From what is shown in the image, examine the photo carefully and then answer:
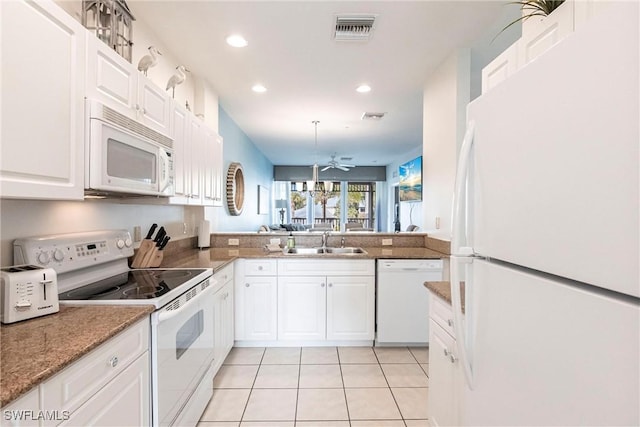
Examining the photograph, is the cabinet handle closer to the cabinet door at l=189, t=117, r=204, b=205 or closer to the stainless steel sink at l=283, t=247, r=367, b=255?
the cabinet door at l=189, t=117, r=204, b=205

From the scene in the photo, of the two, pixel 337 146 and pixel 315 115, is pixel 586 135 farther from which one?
pixel 337 146

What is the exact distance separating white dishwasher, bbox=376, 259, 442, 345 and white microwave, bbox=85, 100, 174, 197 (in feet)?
6.63

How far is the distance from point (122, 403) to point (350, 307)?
2.13 m

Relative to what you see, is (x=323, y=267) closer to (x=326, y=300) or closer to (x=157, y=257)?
(x=326, y=300)

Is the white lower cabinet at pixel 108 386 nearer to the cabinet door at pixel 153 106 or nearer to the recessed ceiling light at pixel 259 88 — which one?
the cabinet door at pixel 153 106

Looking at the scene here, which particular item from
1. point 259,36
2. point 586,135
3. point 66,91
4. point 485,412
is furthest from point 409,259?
point 66,91

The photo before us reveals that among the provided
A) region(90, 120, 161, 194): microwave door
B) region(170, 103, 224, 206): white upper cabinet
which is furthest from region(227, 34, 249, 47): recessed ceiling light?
region(90, 120, 161, 194): microwave door

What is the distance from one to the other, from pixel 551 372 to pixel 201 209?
11.2 ft

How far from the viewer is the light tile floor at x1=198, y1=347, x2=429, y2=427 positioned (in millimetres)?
2006

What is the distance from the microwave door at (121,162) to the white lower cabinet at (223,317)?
92 centimetres

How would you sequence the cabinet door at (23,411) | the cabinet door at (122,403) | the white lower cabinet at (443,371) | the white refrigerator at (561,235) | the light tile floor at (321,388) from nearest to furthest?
the white refrigerator at (561,235)
the cabinet door at (23,411)
the cabinet door at (122,403)
the white lower cabinet at (443,371)
the light tile floor at (321,388)

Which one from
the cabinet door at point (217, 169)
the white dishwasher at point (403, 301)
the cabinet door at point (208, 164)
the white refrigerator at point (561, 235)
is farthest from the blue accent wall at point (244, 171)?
the white refrigerator at point (561, 235)

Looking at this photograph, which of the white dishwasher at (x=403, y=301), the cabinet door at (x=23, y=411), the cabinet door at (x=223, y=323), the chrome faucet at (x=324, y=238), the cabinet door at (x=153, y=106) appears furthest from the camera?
the chrome faucet at (x=324, y=238)

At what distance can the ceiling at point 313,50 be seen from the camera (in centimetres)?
214
